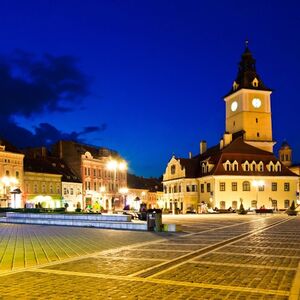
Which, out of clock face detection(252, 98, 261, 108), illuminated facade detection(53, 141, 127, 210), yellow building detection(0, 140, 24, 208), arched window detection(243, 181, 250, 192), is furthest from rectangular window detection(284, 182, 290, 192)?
yellow building detection(0, 140, 24, 208)

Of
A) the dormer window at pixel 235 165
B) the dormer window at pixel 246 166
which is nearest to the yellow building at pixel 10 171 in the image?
the dormer window at pixel 235 165

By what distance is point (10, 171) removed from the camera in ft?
243

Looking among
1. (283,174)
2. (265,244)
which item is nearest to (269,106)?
(283,174)

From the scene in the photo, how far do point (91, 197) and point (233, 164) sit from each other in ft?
96.0

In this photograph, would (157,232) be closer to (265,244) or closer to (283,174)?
(265,244)

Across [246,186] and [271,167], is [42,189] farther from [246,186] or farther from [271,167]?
[271,167]

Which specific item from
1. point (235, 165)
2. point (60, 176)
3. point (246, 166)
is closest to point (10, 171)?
point (60, 176)

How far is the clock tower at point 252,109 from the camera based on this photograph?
296 feet

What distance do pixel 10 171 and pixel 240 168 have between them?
3676 cm

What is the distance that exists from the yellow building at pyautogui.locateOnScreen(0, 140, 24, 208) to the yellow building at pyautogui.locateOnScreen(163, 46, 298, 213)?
80.5ft

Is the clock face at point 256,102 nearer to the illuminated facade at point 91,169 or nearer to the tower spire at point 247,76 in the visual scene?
the tower spire at point 247,76

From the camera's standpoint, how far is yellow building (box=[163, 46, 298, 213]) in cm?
7731

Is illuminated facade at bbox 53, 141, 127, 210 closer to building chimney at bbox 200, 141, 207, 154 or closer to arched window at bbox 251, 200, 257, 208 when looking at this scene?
building chimney at bbox 200, 141, 207, 154

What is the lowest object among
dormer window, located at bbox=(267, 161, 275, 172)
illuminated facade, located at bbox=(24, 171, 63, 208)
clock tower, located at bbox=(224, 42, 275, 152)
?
illuminated facade, located at bbox=(24, 171, 63, 208)
